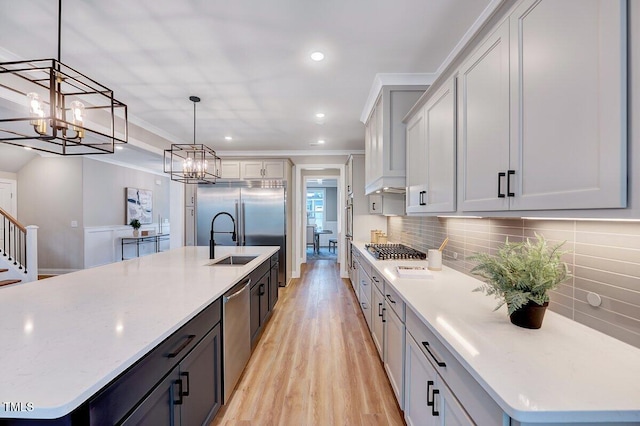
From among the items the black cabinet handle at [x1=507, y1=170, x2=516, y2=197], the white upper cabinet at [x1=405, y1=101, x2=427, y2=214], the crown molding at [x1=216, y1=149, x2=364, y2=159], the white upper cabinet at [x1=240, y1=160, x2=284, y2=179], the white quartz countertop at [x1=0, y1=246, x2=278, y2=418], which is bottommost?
the white quartz countertop at [x1=0, y1=246, x2=278, y2=418]

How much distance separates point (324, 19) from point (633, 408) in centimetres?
220

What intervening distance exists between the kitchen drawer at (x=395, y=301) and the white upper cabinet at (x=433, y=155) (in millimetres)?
637

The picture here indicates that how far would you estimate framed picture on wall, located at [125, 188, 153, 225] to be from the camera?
279 inches

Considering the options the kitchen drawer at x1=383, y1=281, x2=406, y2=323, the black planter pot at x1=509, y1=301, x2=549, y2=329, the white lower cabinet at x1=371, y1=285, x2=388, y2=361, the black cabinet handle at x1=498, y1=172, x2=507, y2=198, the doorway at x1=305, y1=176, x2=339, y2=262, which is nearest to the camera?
the black planter pot at x1=509, y1=301, x2=549, y2=329

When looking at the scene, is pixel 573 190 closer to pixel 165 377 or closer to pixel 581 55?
pixel 581 55

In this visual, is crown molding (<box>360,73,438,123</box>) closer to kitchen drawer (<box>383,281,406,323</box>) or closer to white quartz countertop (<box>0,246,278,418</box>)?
kitchen drawer (<box>383,281,406,323</box>)

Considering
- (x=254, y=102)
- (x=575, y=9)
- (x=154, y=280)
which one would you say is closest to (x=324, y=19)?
(x=575, y=9)

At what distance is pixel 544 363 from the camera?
2.87 ft

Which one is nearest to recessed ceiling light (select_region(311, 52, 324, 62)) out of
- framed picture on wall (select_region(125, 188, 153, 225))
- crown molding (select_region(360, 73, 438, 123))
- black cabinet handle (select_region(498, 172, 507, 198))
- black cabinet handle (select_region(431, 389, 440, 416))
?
crown molding (select_region(360, 73, 438, 123))

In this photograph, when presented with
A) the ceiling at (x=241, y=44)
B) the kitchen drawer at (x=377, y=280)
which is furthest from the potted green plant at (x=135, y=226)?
the kitchen drawer at (x=377, y=280)

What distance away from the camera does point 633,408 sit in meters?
0.68

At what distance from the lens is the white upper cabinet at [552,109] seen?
2.45ft

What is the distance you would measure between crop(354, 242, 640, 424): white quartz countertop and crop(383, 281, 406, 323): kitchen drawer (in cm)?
31

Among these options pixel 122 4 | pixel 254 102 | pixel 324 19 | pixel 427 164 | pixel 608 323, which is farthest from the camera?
pixel 254 102
